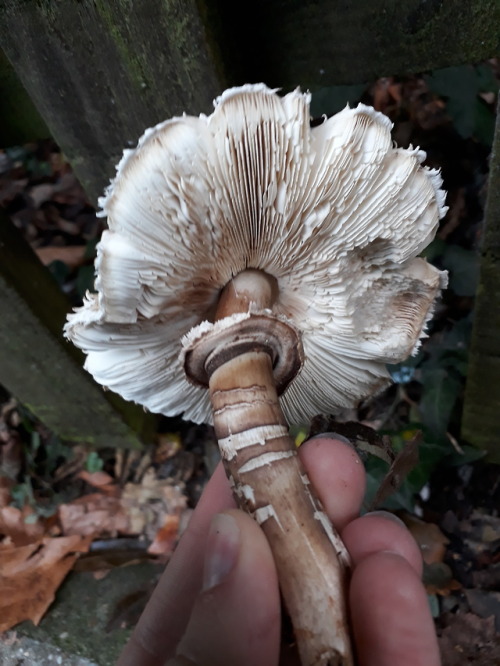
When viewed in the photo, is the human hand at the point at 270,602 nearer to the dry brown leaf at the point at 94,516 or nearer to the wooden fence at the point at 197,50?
the wooden fence at the point at 197,50

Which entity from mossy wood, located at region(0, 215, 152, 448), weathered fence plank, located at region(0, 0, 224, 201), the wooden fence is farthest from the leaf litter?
weathered fence plank, located at region(0, 0, 224, 201)

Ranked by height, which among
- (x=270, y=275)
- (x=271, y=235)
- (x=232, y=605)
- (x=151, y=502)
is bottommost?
(x=151, y=502)

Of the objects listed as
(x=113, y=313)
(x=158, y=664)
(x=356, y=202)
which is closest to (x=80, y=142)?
(x=113, y=313)

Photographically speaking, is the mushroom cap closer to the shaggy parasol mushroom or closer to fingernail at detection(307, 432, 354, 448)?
the shaggy parasol mushroom

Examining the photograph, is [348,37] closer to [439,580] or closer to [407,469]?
[407,469]

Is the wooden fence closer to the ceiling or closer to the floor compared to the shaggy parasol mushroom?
closer to the ceiling

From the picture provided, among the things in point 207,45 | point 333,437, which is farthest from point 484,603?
point 207,45

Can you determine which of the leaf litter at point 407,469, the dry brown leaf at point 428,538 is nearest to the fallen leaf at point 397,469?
the leaf litter at point 407,469
